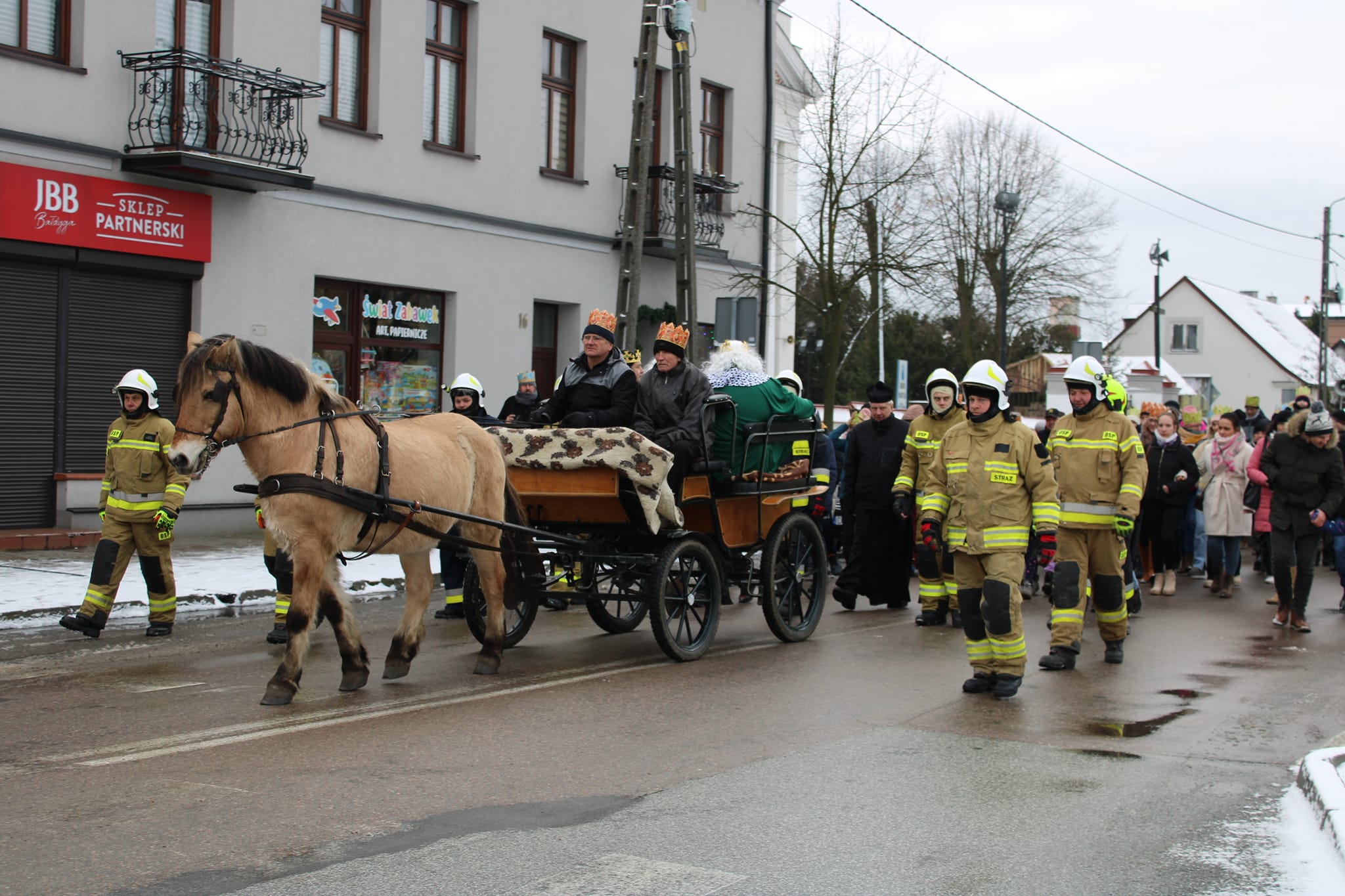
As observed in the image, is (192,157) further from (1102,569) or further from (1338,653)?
(1338,653)

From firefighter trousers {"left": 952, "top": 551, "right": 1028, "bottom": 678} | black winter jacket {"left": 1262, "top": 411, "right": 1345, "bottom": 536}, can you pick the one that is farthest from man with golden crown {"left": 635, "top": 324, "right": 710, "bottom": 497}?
black winter jacket {"left": 1262, "top": 411, "right": 1345, "bottom": 536}

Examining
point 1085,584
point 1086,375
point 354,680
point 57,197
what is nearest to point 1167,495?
point 1085,584

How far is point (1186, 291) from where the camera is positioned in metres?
72.8

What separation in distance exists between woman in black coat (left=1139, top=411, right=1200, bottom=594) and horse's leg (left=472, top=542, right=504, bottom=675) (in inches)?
335

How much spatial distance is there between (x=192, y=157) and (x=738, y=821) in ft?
39.9

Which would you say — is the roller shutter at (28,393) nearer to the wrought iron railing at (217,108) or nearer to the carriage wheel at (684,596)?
the wrought iron railing at (217,108)

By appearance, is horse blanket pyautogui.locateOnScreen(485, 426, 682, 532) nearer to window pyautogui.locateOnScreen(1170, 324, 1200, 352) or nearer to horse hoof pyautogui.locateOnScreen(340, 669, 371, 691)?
horse hoof pyautogui.locateOnScreen(340, 669, 371, 691)

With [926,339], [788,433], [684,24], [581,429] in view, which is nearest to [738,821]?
[581,429]

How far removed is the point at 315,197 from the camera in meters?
17.7

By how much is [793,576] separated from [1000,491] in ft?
8.20

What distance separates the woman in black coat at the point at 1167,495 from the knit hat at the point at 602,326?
7.64 m

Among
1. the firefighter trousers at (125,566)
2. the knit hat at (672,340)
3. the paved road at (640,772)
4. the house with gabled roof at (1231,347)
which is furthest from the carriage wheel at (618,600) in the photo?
the house with gabled roof at (1231,347)

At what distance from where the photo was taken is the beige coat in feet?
49.0

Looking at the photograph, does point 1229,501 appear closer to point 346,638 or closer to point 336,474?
point 346,638
